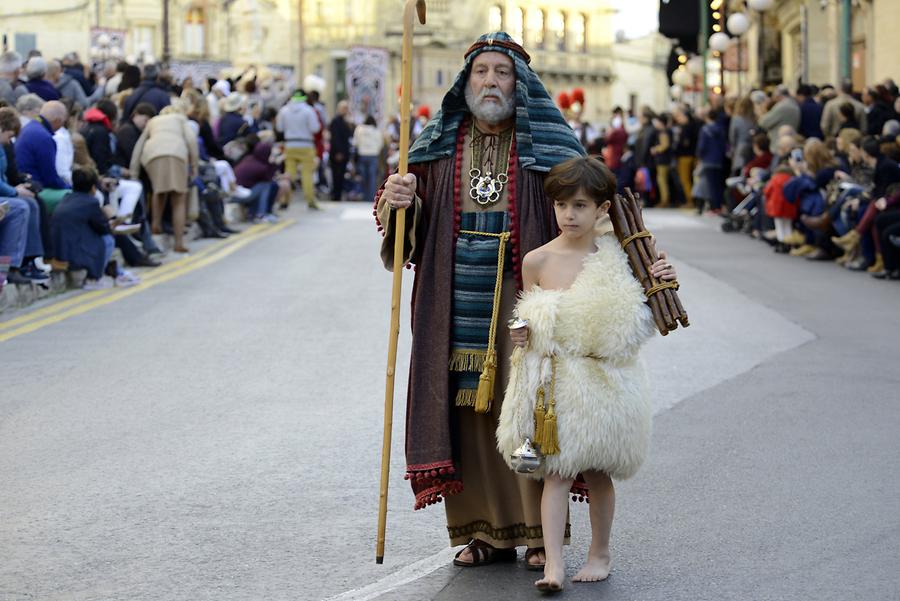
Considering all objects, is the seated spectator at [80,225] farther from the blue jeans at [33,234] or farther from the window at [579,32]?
the window at [579,32]

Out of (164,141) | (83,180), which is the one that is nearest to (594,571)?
(83,180)

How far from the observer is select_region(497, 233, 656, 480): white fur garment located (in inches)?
225

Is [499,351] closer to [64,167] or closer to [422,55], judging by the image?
[64,167]

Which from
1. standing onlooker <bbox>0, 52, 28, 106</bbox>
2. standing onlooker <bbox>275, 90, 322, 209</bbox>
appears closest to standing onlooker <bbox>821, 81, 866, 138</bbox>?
standing onlooker <bbox>275, 90, 322, 209</bbox>

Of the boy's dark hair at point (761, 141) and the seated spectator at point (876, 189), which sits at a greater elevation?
the boy's dark hair at point (761, 141)

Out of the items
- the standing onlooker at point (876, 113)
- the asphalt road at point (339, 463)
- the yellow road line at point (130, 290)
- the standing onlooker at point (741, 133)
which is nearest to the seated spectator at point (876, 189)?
the asphalt road at point (339, 463)

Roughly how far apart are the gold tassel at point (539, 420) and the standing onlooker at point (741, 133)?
21224 millimetres

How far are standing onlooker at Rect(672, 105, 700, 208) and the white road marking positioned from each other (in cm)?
2562

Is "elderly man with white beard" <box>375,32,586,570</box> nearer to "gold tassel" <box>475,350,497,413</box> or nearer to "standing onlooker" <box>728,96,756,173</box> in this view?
"gold tassel" <box>475,350,497,413</box>

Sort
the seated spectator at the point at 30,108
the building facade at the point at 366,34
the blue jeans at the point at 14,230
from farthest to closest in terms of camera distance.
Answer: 1. the building facade at the point at 366,34
2. the seated spectator at the point at 30,108
3. the blue jeans at the point at 14,230

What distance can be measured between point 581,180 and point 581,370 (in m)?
0.66

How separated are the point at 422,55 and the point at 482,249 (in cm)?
8009

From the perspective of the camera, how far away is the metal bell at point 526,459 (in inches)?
224

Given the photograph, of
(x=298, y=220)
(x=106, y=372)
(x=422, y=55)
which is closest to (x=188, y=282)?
(x=106, y=372)
